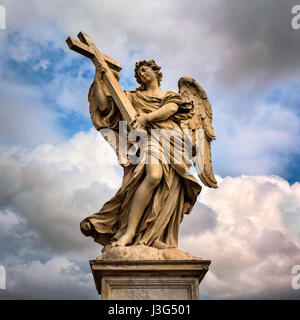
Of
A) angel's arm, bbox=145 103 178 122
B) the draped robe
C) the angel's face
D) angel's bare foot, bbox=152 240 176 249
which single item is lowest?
angel's bare foot, bbox=152 240 176 249

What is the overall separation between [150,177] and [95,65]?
247 centimetres

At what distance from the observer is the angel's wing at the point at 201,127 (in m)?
7.25

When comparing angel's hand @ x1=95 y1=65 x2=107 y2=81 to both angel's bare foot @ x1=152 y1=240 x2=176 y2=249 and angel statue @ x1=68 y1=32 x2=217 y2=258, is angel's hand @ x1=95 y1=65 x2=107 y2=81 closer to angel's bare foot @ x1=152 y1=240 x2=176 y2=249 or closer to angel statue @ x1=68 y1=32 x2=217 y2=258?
angel statue @ x1=68 y1=32 x2=217 y2=258

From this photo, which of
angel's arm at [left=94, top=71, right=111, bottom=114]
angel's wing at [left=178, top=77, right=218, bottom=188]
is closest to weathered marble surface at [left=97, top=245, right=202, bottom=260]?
angel's wing at [left=178, top=77, right=218, bottom=188]

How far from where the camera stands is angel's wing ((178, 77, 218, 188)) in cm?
725

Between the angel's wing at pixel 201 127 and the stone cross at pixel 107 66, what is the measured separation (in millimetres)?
1116

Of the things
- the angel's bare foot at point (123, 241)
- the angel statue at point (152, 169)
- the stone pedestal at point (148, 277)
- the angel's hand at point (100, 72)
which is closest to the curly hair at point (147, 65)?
the angel statue at point (152, 169)

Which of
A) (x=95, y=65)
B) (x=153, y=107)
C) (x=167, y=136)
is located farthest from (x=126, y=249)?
(x=95, y=65)

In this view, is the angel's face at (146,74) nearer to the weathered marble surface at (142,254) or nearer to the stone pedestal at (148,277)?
the weathered marble surface at (142,254)

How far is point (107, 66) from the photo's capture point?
765 cm

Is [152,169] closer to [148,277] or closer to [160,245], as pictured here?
[160,245]

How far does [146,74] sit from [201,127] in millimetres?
1354

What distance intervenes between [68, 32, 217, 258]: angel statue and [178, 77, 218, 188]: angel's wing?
2 cm

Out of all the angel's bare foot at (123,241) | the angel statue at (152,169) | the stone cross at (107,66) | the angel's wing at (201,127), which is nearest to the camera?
the angel's bare foot at (123,241)
